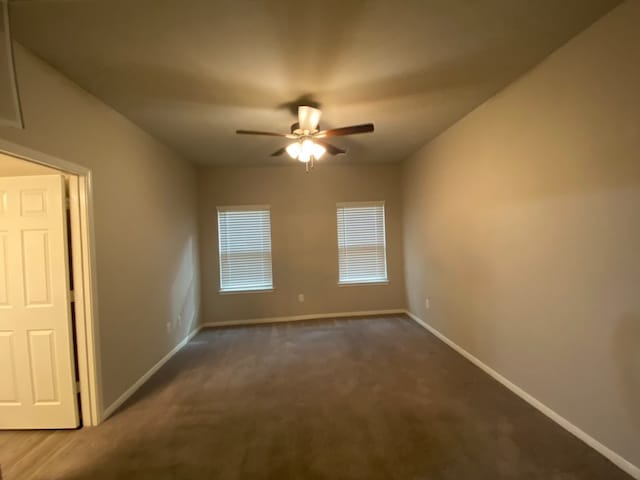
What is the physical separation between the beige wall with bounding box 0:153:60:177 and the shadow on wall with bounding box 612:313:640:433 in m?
3.94

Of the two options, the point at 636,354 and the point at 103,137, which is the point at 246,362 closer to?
the point at 103,137

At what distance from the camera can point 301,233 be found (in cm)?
541

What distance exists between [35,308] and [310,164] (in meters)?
2.71

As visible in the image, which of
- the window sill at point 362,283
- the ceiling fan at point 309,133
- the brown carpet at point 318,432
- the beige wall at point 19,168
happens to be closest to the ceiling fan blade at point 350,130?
the ceiling fan at point 309,133

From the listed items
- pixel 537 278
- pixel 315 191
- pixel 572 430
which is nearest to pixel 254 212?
pixel 315 191

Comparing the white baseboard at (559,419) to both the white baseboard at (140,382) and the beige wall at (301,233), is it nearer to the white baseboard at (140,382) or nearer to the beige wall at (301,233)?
the beige wall at (301,233)

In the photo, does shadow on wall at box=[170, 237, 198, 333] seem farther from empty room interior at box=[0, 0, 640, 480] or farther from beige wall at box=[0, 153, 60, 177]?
beige wall at box=[0, 153, 60, 177]

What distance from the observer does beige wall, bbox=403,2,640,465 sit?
6.08 feet

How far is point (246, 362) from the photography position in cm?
371

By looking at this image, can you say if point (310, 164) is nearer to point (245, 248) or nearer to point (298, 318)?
point (245, 248)

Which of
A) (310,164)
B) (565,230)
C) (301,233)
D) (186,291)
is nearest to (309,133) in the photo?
(310,164)

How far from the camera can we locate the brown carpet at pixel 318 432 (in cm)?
199

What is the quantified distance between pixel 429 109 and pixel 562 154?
135cm

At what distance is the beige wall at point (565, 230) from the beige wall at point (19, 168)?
3.73 m
